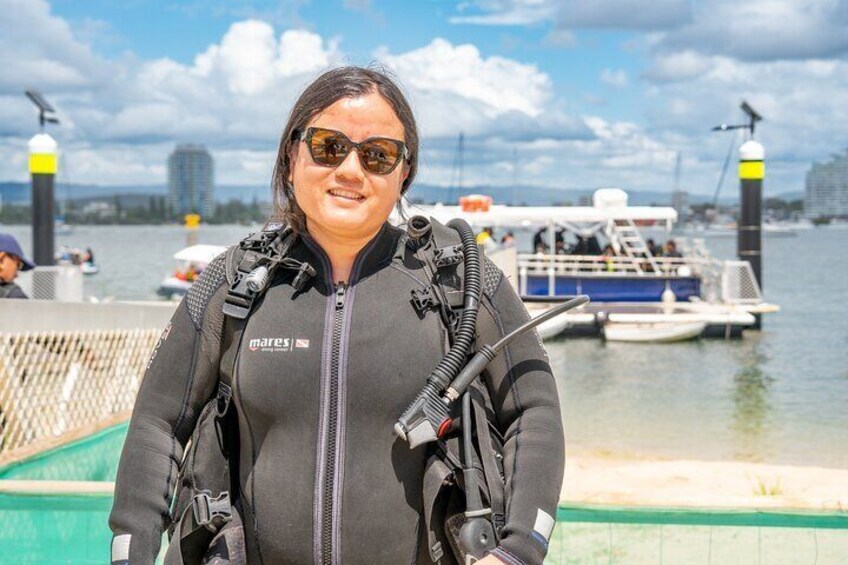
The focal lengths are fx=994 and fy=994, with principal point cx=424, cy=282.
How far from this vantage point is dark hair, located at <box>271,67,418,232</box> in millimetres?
2076

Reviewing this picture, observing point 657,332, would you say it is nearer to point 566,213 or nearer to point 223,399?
point 566,213

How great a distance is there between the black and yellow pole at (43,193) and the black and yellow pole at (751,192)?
51.9 ft

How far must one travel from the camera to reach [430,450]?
6.73 ft

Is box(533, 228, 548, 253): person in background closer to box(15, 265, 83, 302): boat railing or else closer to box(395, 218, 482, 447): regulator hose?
box(15, 265, 83, 302): boat railing

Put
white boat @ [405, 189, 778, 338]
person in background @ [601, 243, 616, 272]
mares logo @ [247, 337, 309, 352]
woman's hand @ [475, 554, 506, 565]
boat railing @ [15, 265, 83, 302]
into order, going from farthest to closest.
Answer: person in background @ [601, 243, 616, 272]
white boat @ [405, 189, 778, 338]
boat railing @ [15, 265, 83, 302]
mares logo @ [247, 337, 309, 352]
woman's hand @ [475, 554, 506, 565]

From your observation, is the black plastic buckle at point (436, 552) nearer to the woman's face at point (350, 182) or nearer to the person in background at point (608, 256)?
the woman's face at point (350, 182)

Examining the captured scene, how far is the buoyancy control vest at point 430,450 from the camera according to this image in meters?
2.01

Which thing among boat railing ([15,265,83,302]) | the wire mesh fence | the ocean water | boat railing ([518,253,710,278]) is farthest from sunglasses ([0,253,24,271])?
boat railing ([518,253,710,278])

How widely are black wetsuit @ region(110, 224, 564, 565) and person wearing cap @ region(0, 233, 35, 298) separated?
582 centimetres

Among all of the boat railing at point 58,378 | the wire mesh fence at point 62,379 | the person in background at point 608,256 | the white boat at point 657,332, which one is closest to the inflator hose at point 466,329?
the boat railing at point 58,378

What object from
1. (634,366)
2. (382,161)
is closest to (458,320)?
(382,161)

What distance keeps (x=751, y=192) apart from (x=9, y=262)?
20.1m

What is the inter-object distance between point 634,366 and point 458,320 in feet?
60.4

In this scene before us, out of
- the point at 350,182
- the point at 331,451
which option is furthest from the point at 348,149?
the point at 331,451
